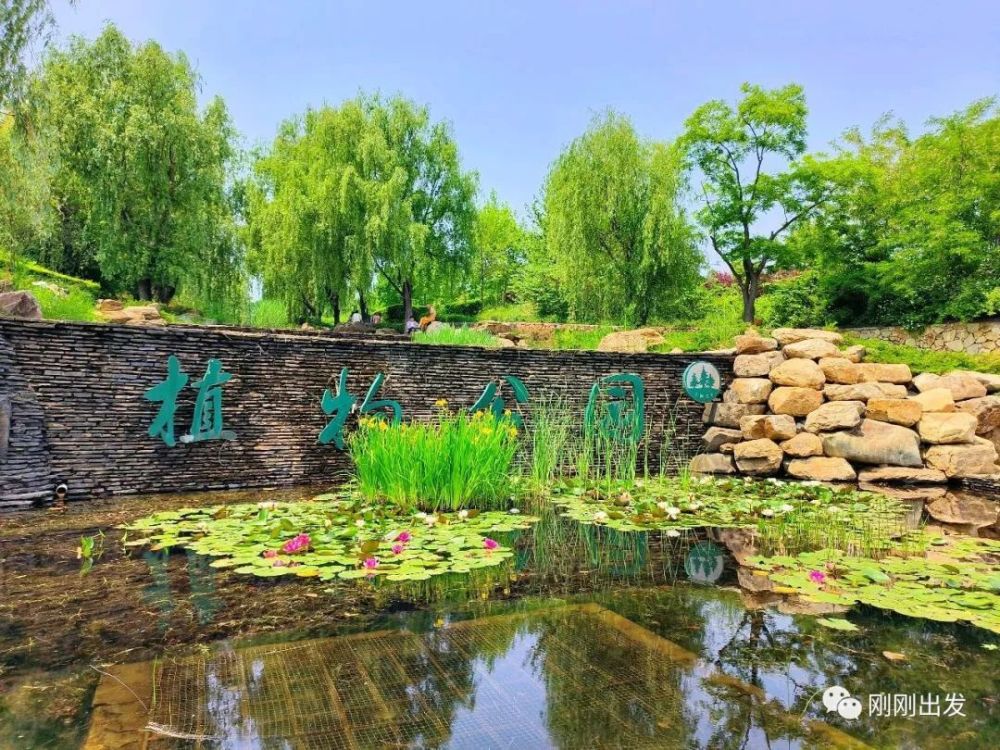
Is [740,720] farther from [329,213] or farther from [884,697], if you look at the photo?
[329,213]

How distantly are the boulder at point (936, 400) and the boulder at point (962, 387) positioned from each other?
18 centimetres

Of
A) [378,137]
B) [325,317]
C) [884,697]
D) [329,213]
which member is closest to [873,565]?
[884,697]

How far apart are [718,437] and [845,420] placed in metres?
1.37

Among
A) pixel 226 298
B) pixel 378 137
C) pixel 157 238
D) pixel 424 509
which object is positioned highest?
pixel 378 137

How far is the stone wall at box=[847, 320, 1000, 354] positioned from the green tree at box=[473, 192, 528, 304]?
14.7 m

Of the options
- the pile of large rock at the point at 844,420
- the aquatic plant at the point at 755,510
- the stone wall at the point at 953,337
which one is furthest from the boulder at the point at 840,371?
the stone wall at the point at 953,337

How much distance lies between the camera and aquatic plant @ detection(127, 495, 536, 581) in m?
3.11

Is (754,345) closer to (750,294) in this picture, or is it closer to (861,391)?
(861,391)

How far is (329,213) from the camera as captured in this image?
15250 mm

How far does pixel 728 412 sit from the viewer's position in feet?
25.4

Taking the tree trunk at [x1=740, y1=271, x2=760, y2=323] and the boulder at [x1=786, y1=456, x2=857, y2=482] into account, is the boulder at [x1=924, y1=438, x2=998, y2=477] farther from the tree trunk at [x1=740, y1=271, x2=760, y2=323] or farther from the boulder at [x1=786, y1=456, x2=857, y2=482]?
the tree trunk at [x1=740, y1=271, x2=760, y2=323]

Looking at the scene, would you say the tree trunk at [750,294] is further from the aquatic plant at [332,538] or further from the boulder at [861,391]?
the aquatic plant at [332,538]

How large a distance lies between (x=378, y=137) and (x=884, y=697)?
1640 centimetres

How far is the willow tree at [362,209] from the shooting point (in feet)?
50.3
